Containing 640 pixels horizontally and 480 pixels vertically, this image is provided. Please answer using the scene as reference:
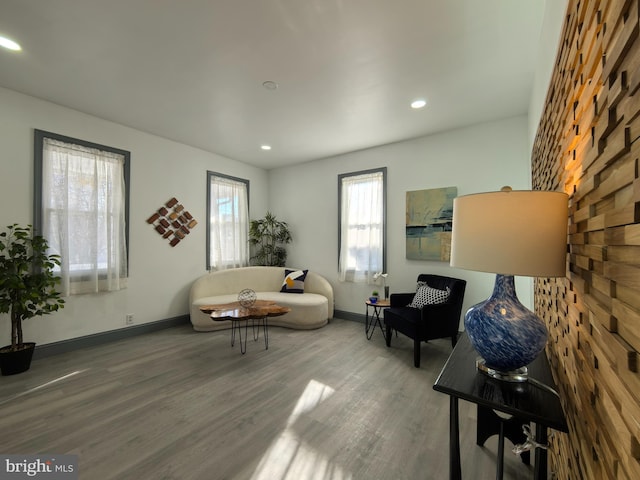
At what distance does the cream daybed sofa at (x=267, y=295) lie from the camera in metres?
4.05

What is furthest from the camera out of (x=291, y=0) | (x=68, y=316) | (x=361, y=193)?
(x=361, y=193)

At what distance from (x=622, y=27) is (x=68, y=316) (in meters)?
4.59

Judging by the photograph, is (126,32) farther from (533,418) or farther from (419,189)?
(419,189)

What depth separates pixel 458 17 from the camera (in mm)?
1889

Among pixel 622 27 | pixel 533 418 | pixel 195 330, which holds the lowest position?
pixel 195 330

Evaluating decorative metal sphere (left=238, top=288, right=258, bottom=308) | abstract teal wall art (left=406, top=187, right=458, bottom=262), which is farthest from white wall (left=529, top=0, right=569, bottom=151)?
decorative metal sphere (left=238, top=288, right=258, bottom=308)

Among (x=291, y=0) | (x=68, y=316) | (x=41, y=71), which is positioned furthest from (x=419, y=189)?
(x=68, y=316)

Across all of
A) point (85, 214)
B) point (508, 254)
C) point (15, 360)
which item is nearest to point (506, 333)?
point (508, 254)

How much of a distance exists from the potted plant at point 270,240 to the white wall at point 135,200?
3.21 feet

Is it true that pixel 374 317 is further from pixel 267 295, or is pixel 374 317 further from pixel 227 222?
pixel 227 222

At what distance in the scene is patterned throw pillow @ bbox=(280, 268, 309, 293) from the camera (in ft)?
15.4

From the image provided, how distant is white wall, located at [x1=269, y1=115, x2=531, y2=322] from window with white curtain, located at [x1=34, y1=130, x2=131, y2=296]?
8.91 ft

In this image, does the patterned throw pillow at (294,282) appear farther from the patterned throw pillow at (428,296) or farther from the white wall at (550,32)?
the white wall at (550,32)

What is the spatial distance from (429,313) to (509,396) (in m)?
1.93
